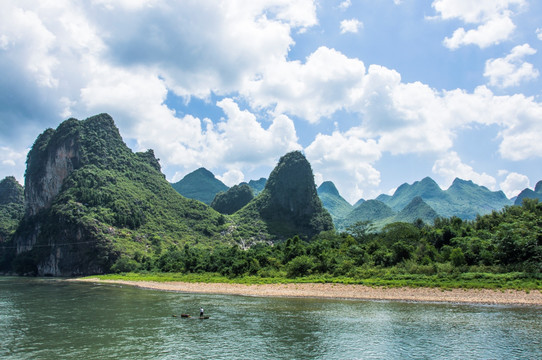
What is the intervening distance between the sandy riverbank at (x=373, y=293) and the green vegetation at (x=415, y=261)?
5.35 ft

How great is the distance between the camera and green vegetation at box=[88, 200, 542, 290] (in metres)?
40.4

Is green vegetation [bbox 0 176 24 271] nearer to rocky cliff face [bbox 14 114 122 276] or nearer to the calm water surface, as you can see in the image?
rocky cliff face [bbox 14 114 122 276]

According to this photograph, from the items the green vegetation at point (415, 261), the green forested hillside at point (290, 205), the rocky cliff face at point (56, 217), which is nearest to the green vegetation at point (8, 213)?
the rocky cliff face at point (56, 217)

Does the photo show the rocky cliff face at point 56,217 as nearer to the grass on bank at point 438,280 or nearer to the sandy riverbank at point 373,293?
the sandy riverbank at point 373,293

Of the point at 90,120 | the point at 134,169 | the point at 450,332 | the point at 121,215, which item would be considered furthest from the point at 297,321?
the point at 90,120

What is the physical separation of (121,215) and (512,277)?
10519cm

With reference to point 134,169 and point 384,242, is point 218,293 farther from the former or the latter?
point 134,169

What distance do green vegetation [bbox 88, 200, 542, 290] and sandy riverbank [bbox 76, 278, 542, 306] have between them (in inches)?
64.2

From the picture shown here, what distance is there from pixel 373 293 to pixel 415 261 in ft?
41.4

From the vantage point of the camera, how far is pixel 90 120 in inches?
6024

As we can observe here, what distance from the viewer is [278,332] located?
23812 millimetres

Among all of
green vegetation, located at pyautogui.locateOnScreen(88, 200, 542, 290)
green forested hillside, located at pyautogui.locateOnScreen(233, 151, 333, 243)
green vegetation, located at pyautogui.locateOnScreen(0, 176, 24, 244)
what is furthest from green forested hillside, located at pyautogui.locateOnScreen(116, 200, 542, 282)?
green vegetation, located at pyautogui.locateOnScreen(0, 176, 24, 244)

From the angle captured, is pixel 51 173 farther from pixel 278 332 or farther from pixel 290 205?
pixel 278 332

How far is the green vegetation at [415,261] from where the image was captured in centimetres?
4044
